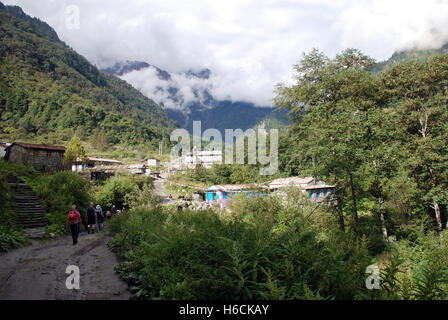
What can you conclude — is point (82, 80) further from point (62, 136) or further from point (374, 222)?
point (374, 222)

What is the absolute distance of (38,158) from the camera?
2625 centimetres

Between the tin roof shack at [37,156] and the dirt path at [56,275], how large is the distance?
66.2 feet

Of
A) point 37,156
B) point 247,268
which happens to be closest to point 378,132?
point 247,268

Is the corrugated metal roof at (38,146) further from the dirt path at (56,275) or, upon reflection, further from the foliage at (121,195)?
the dirt path at (56,275)

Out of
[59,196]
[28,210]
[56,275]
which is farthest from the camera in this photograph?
[59,196]

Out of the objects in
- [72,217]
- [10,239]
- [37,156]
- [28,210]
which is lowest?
[10,239]

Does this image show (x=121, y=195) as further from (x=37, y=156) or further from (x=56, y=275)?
(x=56, y=275)

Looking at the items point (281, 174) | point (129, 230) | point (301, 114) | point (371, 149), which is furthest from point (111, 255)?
point (281, 174)

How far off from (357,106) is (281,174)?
31074 mm

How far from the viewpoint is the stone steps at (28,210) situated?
11008 millimetres

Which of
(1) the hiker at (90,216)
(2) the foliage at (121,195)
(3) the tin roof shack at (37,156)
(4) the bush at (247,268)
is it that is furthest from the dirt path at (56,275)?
(3) the tin roof shack at (37,156)

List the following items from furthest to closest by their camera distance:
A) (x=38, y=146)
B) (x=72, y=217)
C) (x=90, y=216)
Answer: (x=38, y=146)
(x=90, y=216)
(x=72, y=217)

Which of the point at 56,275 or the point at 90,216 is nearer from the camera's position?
the point at 56,275

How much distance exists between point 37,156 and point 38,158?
0.76ft
